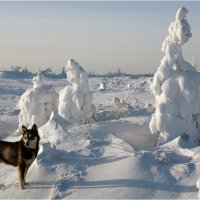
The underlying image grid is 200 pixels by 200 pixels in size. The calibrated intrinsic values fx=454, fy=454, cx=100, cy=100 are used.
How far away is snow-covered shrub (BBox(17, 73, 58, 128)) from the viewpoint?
2517cm

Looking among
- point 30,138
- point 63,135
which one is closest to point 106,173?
point 30,138

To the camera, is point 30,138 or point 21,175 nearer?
point 21,175

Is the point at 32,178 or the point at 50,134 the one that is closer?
the point at 32,178

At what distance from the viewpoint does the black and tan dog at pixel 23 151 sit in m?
11.3

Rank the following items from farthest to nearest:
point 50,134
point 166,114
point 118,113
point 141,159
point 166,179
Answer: point 118,113 < point 166,114 < point 50,134 < point 141,159 < point 166,179

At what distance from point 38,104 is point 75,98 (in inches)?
98.8

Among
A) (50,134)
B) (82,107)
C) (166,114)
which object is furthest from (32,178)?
(82,107)

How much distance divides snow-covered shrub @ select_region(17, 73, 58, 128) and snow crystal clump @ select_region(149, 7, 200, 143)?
8443 mm

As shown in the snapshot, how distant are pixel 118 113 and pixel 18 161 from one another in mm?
14968

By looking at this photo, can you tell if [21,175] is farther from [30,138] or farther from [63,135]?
[63,135]

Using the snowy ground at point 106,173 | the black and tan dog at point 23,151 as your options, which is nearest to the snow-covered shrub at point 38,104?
the snowy ground at point 106,173

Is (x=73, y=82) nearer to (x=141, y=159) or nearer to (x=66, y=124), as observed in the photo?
(x=66, y=124)

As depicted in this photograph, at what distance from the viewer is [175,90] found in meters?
18.3

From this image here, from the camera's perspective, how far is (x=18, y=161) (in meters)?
11.5
